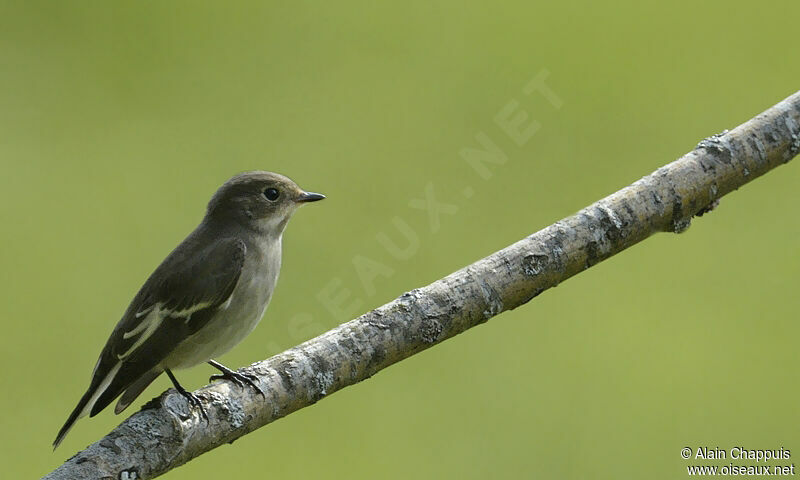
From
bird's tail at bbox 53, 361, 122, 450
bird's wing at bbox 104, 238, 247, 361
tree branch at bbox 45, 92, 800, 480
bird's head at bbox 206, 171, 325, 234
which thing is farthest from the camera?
bird's head at bbox 206, 171, 325, 234

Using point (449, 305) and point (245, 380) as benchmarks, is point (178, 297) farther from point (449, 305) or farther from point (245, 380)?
point (449, 305)

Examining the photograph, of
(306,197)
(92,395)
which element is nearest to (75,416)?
(92,395)

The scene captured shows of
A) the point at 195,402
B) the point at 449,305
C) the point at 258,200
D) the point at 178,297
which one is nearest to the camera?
the point at 195,402

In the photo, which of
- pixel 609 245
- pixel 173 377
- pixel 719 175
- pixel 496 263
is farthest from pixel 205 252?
pixel 719 175

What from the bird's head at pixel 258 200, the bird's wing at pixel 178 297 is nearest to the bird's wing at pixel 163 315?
the bird's wing at pixel 178 297

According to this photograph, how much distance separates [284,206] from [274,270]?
0.24 m

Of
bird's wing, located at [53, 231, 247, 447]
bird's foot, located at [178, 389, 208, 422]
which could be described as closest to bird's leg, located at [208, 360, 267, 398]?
bird's foot, located at [178, 389, 208, 422]

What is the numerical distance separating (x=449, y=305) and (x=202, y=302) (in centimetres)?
70

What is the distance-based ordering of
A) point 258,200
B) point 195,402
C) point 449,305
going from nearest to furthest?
point 195,402 → point 449,305 → point 258,200

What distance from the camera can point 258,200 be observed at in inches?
110

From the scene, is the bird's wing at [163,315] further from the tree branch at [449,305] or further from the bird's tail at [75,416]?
the tree branch at [449,305]

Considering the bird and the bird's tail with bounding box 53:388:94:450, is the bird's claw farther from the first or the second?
the bird's tail with bounding box 53:388:94:450

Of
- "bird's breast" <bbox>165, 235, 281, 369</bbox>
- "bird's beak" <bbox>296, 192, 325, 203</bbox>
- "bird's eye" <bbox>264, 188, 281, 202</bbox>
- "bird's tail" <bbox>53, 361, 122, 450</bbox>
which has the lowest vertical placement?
"bird's tail" <bbox>53, 361, 122, 450</bbox>

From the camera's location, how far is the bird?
2371mm
